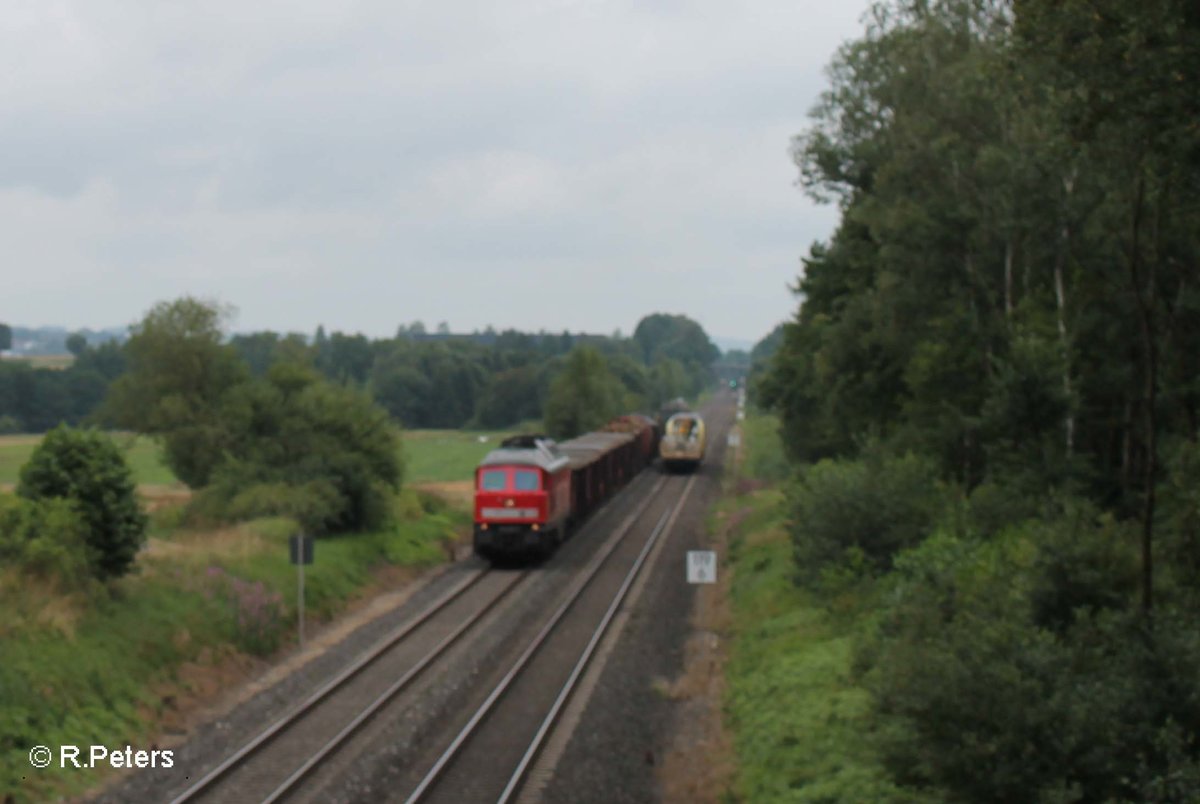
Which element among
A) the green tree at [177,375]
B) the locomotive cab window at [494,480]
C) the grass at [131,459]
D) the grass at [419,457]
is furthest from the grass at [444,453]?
the grass at [131,459]

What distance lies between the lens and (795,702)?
1552 centimetres

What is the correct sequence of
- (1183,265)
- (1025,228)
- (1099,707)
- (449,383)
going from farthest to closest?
(449,383)
(1025,228)
(1183,265)
(1099,707)

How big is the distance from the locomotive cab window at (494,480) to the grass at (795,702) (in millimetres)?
Result: 6947

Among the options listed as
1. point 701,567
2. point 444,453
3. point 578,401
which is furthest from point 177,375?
point 444,453

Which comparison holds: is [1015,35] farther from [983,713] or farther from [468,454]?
[468,454]

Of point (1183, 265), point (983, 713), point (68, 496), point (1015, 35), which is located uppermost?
point (1015, 35)

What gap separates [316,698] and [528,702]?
3054mm

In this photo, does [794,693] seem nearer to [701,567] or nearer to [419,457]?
[701,567]

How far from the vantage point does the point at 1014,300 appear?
2653 centimetres

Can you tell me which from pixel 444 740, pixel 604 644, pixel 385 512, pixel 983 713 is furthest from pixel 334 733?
pixel 385 512

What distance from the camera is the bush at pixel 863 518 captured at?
70.0 feet

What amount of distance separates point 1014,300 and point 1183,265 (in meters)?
7.74

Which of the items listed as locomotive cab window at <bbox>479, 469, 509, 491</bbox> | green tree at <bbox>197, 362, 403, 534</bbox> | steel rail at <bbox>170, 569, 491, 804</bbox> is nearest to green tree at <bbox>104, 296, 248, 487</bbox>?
green tree at <bbox>197, 362, 403, 534</bbox>

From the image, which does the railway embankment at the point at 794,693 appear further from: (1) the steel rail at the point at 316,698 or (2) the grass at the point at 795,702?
(1) the steel rail at the point at 316,698
